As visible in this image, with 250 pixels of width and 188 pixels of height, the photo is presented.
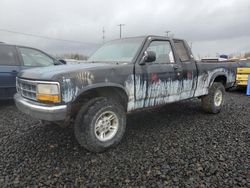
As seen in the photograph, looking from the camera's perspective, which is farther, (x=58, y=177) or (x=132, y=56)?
(x=132, y=56)

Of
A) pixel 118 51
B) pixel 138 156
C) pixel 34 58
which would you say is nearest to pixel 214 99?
pixel 118 51

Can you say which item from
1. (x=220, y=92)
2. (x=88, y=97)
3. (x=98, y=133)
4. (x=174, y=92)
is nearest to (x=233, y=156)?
(x=174, y=92)

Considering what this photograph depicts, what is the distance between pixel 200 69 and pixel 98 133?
2962 millimetres

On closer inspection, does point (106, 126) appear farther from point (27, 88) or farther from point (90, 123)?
point (27, 88)

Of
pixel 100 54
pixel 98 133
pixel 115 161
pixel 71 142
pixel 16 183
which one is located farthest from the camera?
pixel 100 54

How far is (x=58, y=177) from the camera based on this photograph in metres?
2.99

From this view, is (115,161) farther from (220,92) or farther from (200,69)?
(220,92)

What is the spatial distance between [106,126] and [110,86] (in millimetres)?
647

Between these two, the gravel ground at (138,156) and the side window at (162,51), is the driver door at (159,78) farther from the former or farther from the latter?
the gravel ground at (138,156)

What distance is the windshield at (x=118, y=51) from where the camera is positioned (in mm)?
4379

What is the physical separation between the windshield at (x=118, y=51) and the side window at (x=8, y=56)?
8.59ft

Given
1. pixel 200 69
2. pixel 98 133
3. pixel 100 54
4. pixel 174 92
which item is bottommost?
pixel 98 133

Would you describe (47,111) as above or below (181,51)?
below

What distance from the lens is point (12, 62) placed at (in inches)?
253
